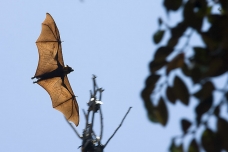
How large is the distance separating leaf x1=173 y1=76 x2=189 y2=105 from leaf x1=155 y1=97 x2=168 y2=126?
2.4 inches

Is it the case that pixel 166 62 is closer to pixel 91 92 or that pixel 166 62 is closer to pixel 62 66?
pixel 91 92

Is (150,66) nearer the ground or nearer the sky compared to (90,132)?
nearer the sky

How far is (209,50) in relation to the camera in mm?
1375

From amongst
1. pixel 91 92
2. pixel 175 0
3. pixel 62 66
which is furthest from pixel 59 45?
pixel 175 0

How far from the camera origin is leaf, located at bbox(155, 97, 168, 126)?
4.63ft

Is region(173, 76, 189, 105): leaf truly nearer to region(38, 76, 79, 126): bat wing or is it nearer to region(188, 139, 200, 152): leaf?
region(188, 139, 200, 152): leaf

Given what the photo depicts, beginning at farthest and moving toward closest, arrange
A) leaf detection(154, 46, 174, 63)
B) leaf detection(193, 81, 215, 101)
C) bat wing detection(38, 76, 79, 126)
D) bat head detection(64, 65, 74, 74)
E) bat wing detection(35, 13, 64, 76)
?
1. bat wing detection(35, 13, 64, 76)
2. bat head detection(64, 65, 74, 74)
3. bat wing detection(38, 76, 79, 126)
4. leaf detection(154, 46, 174, 63)
5. leaf detection(193, 81, 215, 101)

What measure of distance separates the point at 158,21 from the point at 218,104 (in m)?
0.28

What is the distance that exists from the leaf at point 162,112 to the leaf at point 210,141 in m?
0.11

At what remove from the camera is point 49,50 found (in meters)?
9.27

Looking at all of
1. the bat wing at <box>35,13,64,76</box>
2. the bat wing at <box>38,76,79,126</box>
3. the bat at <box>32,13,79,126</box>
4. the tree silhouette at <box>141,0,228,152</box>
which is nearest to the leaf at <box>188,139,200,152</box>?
the tree silhouette at <box>141,0,228,152</box>

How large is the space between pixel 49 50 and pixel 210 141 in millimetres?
8046

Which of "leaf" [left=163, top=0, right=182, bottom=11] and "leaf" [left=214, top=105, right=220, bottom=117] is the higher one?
"leaf" [left=163, top=0, right=182, bottom=11]

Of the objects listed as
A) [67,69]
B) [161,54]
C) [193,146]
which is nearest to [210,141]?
[193,146]
